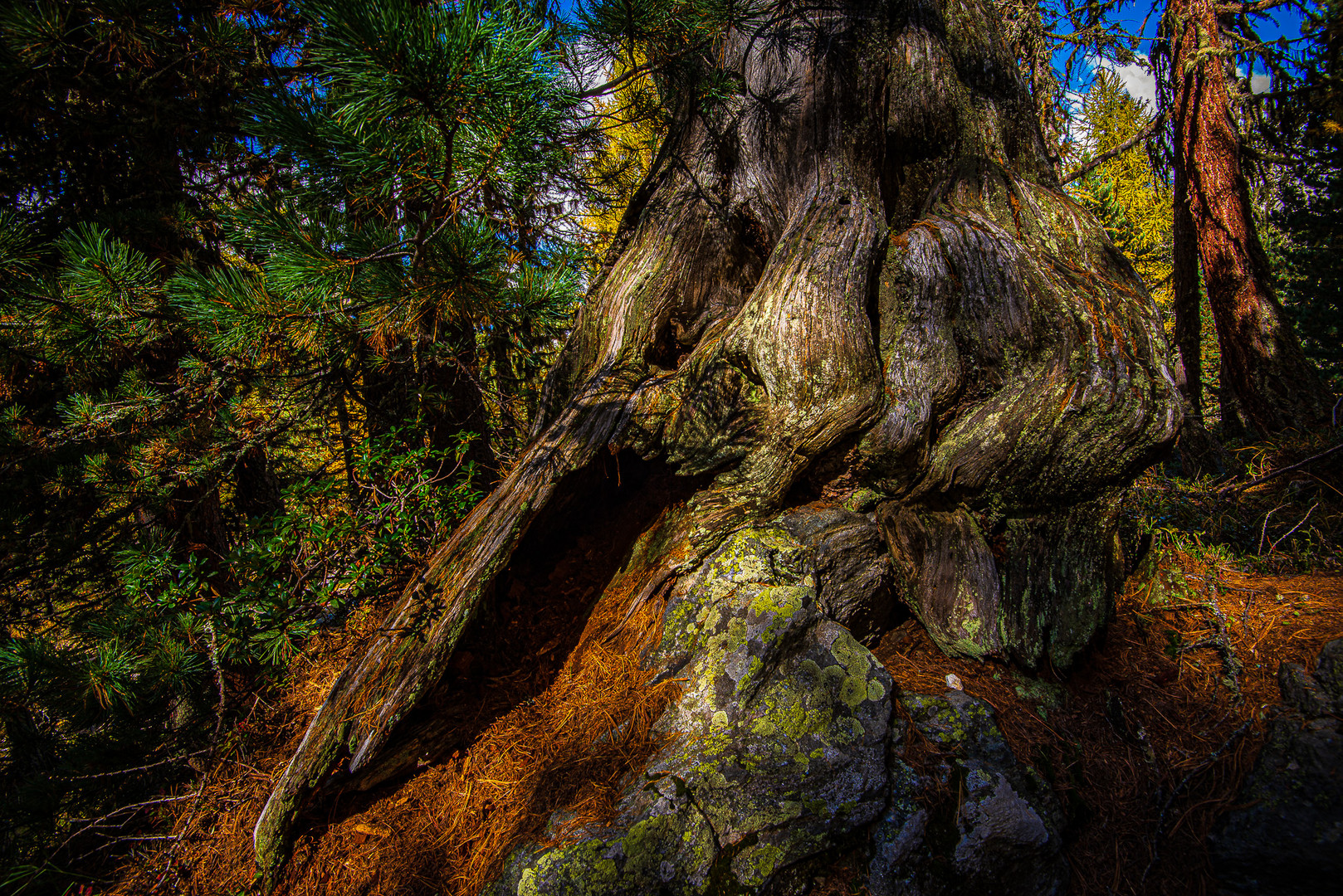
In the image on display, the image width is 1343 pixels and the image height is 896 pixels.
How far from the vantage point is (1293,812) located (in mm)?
1688

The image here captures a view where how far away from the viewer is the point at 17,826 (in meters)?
2.09

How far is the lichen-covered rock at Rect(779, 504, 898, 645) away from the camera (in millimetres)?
2363

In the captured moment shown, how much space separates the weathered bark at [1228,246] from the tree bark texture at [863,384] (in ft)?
11.6

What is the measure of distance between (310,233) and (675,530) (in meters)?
1.95

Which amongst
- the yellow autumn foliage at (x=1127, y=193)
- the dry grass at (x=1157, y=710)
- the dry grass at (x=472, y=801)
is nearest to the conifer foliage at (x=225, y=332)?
the dry grass at (x=472, y=801)

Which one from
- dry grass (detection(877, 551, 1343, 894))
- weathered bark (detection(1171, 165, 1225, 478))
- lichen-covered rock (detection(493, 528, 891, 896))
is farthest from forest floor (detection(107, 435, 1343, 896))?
weathered bark (detection(1171, 165, 1225, 478))

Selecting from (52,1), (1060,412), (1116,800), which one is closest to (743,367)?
(1060,412)

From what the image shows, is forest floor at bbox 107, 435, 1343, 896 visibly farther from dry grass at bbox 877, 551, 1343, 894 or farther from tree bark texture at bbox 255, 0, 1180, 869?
tree bark texture at bbox 255, 0, 1180, 869

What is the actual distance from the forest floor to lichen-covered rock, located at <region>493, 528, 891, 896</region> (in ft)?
0.40

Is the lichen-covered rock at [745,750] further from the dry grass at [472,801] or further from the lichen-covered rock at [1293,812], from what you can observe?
the lichen-covered rock at [1293,812]

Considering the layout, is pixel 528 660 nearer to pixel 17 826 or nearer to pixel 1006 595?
pixel 17 826

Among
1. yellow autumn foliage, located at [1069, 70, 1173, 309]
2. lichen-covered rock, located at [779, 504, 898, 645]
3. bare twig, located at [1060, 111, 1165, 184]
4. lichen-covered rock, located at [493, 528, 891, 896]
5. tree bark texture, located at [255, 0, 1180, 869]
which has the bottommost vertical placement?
lichen-covered rock, located at [493, 528, 891, 896]

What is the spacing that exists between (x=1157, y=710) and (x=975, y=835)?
3.74 feet

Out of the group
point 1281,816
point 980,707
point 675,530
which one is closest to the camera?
point 1281,816
